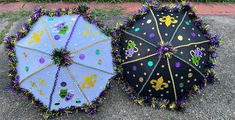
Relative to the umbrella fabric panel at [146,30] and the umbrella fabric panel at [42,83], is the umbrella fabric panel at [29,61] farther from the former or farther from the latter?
the umbrella fabric panel at [146,30]

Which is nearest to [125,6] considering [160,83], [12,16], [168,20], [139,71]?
[12,16]

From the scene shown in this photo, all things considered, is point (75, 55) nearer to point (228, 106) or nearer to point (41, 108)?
point (41, 108)

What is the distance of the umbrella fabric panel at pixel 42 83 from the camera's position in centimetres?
404

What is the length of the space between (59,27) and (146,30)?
948mm

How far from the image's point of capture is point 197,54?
4.27m

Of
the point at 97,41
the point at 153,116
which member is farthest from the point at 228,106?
the point at 97,41

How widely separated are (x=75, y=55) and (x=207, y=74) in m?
1.56

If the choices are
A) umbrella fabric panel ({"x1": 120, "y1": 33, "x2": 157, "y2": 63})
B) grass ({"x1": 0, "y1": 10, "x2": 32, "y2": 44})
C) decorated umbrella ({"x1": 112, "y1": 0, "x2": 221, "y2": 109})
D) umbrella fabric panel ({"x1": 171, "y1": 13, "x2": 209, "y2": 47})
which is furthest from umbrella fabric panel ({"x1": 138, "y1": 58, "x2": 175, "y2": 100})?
grass ({"x1": 0, "y1": 10, "x2": 32, "y2": 44})

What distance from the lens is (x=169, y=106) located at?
4.42 metres

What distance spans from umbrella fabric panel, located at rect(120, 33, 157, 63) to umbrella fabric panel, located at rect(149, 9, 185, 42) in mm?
192

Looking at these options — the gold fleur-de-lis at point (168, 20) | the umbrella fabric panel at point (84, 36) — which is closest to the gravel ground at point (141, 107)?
the umbrella fabric panel at point (84, 36)

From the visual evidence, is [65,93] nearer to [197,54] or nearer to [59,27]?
[59,27]

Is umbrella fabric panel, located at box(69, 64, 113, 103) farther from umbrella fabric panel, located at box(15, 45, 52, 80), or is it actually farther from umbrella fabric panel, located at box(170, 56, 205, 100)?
umbrella fabric panel, located at box(170, 56, 205, 100)

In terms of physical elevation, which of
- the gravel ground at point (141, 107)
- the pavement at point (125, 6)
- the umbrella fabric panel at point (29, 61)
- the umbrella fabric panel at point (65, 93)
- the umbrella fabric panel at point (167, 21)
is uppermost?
the umbrella fabric panel at point (167, 21)
